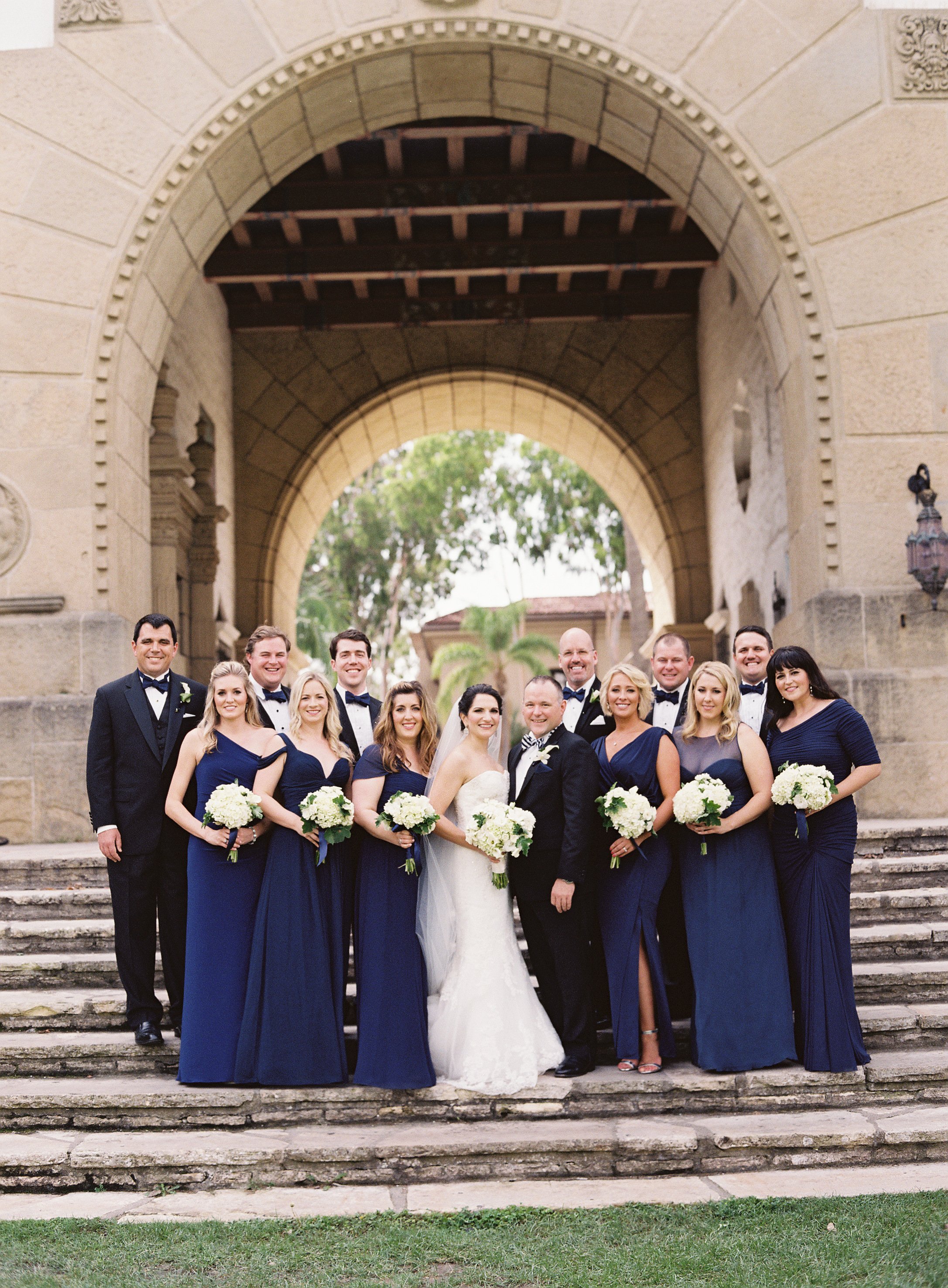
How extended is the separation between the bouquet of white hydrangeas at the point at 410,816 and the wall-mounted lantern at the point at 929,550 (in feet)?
16.1

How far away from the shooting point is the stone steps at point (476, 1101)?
546 centimetres

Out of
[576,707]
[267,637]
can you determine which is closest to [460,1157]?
[576,707]

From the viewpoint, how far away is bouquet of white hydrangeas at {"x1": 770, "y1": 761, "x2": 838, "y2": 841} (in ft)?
18.6

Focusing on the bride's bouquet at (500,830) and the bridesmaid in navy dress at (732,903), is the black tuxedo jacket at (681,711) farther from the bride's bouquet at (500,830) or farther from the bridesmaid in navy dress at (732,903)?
the bride's bouquet at (500,830)

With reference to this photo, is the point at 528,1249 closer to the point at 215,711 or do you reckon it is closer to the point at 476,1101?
the point at 476,1101

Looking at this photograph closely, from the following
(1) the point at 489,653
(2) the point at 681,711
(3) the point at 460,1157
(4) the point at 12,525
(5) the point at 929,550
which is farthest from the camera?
(1) the point at 489,653

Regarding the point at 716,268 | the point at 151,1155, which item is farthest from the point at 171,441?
the point at 151,1155

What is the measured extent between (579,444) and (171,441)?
803cm

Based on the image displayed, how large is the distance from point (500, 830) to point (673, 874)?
1.08 metres

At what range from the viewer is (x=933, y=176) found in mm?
9617

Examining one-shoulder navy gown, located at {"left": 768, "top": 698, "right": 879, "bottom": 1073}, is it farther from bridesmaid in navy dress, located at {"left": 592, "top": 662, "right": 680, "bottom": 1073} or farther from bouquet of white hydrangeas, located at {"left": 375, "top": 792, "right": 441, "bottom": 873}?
bouquet of white hydrangeas, located at {"left": 375, "top": 792, "right": 441, "bottom": 873}

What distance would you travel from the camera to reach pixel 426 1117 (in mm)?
5492

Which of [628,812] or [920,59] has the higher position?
[920,59]

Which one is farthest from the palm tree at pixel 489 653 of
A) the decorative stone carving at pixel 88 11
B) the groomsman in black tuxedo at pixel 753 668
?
the groomsman in black tuxedo at pixel 753 668
